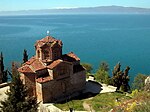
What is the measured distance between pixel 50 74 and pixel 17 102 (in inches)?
364

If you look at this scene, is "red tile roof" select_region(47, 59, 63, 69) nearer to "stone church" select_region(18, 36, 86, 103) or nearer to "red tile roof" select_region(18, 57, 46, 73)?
"stone church" select_region(18, 36, 86, 103)

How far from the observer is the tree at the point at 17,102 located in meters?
16.4

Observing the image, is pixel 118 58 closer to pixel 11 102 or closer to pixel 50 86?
pixel 50 86

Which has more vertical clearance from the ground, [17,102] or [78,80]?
[17,102]

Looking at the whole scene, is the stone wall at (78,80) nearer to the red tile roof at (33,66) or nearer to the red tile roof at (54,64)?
the red tile roof at (54,64)

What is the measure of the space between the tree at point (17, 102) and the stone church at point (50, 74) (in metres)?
7.35

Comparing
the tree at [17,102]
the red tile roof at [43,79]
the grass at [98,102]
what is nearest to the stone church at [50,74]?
the red tile roof at [43,79]

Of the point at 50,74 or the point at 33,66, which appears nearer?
the point at 50,74

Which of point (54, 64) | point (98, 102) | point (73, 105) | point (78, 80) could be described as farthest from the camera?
point (78, 80)

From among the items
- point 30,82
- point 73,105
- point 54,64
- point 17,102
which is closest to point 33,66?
point 30,82

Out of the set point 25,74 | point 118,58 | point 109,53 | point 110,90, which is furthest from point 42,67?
point 109,53

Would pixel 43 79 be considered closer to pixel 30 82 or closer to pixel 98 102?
pixel 30 82

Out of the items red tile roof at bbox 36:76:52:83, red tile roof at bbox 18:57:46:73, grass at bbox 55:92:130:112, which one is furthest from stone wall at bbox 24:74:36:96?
grass at bbox 55:92:130:112

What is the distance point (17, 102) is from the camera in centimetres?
1728
